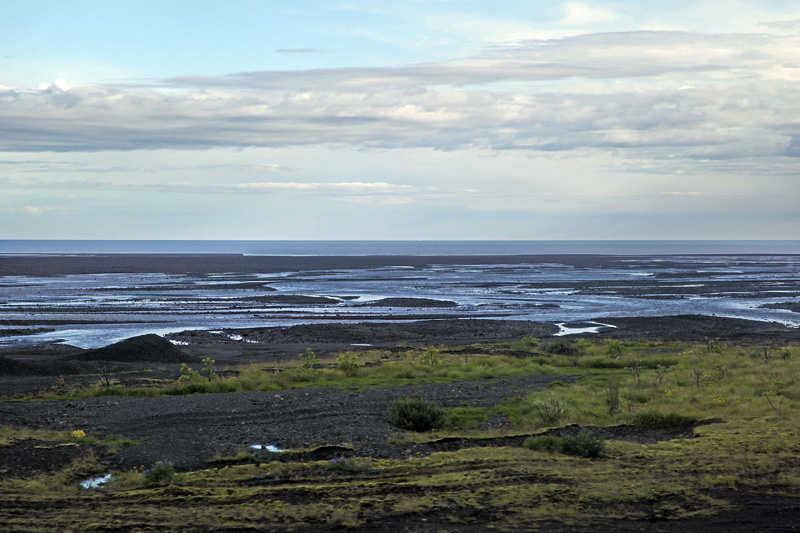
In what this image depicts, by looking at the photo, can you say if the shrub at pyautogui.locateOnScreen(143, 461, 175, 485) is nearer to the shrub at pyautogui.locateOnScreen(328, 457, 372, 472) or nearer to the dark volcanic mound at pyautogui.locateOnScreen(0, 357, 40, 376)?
the shrub at pyautogui.locateOnScreen(328, 457, 372, 472)

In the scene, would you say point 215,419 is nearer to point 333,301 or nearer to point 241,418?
point 241,418

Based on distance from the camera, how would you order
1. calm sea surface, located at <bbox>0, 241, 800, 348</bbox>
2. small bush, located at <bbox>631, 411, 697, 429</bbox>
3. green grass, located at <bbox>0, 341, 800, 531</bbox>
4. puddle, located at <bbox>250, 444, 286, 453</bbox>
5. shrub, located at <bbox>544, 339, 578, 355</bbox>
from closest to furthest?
green grass, located at <bbox>0, 341, 800, 531</bbox> → puddle, located at <bbox>250, 444, 286, 453</bbox> → small bush, located at <bbox>631, 411, 697, 429</bbox> → shrub, located at <bbox>544, 339, 578, 355</bbox> → calm sea surface, located at <bbox>0, 241, 800, 348</bbox>

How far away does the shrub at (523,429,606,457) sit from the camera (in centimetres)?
1374

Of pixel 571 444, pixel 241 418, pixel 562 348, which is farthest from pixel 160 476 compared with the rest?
pixel 562 348

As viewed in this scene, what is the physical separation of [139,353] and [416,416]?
24769 millimetres

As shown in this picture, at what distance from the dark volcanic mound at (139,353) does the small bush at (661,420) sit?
87.3 feet

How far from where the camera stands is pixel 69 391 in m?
25.1

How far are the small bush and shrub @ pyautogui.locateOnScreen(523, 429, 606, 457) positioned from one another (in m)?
3.22

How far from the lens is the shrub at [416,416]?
17.4 m

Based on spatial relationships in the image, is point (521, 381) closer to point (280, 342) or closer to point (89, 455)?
point (89, 455)

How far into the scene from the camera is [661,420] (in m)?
17.0

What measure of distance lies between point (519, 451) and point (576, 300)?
65.4 meters

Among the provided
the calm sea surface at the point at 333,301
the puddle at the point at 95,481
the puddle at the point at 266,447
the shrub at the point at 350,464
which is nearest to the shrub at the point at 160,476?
the puddle at the point at 95,481

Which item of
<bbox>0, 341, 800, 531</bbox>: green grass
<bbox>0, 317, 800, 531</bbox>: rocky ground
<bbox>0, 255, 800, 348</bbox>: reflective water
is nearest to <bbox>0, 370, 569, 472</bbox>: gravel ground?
<bbox>0, 317, 800, 531</bbox>: rocky ground
